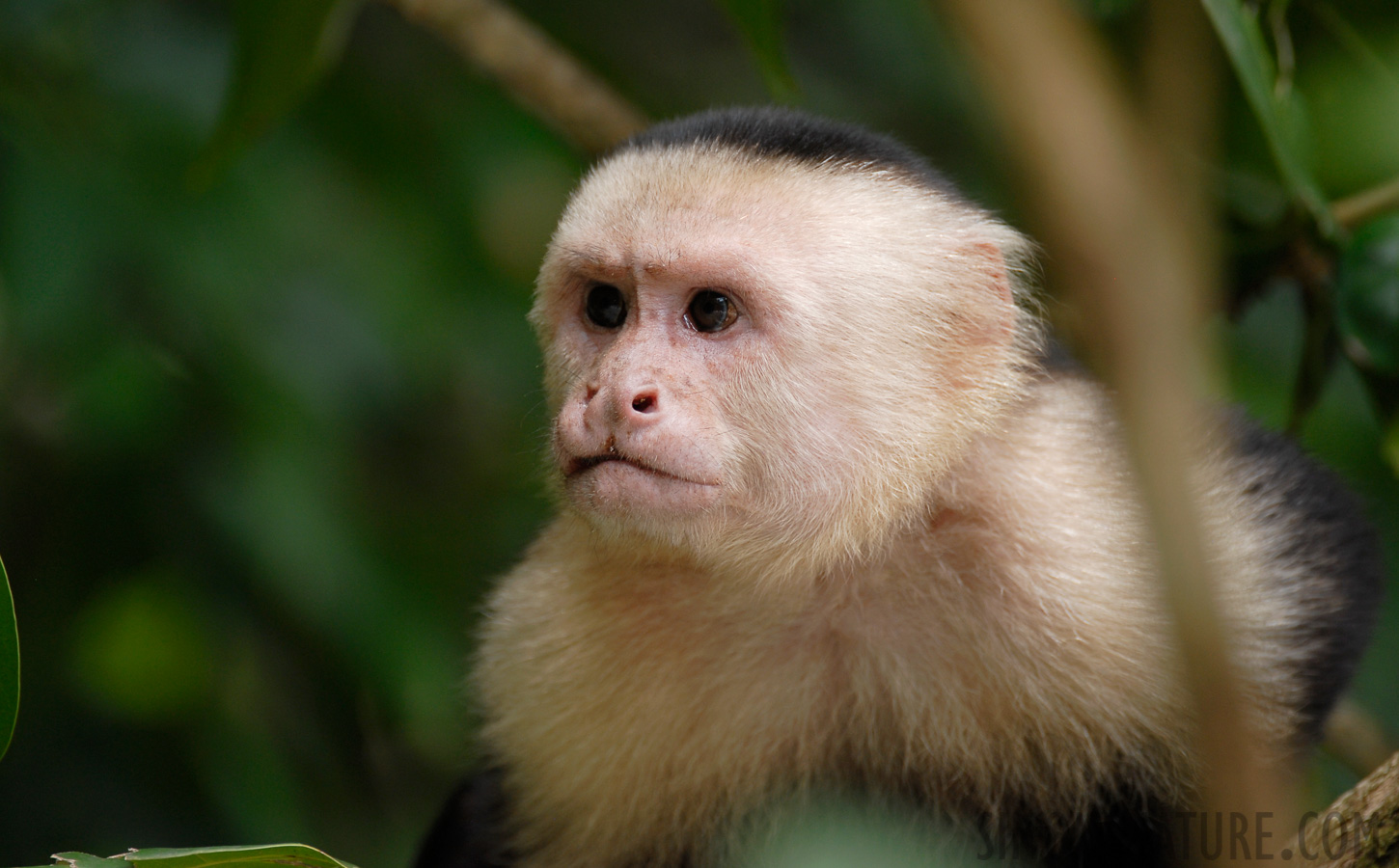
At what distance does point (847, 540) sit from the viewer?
1.89 metres

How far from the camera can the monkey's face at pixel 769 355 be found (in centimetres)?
178

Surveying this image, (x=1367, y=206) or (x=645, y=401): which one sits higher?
(x=1367, y=206)

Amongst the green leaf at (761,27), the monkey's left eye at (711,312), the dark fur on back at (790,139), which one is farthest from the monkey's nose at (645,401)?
the green leaf at (761,27)

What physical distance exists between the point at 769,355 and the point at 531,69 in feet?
4.50

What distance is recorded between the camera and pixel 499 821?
2.26m

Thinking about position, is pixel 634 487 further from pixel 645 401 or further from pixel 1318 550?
pixel 1318 550

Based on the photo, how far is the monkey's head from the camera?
5.84ft

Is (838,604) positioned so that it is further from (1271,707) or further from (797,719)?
(1271,707)

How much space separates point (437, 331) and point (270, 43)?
4.54 feet

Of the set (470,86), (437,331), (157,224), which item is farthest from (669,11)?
(157,224)

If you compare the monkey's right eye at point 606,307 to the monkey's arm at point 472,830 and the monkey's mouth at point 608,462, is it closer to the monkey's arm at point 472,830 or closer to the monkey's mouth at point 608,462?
the monkey's mouth at point 608,462

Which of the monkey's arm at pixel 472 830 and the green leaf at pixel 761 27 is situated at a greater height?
the green leaf at pixel 761 27

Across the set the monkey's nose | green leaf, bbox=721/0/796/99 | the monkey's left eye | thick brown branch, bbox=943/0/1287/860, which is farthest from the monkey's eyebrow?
thick brown branch, bbox=943/0/1287/860

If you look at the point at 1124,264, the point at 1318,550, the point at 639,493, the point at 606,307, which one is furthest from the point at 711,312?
the point at 1124,264
